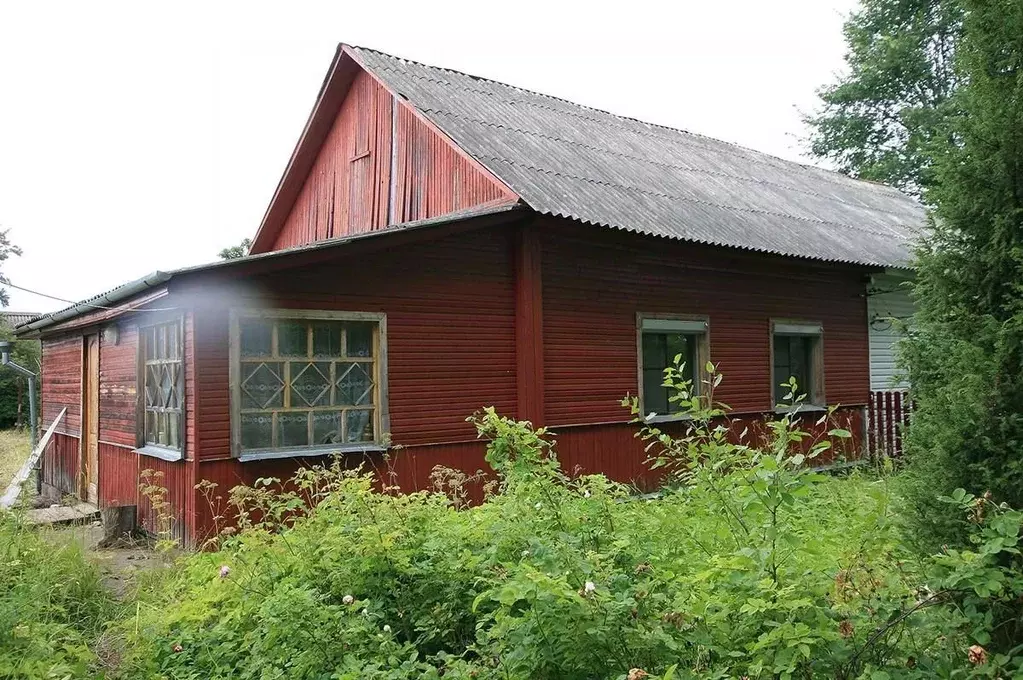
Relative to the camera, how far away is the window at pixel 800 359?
38.9ft

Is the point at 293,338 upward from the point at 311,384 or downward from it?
upward

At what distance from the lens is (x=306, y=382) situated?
24.3ft

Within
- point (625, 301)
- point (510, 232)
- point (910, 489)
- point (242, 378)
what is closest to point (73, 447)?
point (242, 378)

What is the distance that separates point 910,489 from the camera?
3.38m

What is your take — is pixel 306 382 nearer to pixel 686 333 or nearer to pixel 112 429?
pixel 112 429

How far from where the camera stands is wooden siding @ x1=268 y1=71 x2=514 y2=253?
995cm

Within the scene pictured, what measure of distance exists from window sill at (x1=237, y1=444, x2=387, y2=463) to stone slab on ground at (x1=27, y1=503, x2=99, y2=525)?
2460 mm

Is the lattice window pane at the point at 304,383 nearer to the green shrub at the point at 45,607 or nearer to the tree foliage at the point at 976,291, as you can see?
the green shrub at the point at 45,607

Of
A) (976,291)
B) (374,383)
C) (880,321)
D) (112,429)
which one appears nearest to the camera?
(976,291)

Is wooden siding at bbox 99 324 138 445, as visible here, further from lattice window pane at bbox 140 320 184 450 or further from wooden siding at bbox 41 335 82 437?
wooden siding at bbox 41 335 82 437

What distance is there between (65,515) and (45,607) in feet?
15.2

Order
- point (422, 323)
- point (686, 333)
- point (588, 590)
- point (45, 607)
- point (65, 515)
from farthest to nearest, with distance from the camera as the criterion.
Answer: point (686, 333) < point (65, 515) < point (422, 323) < point (45, 607) < point (588, 590)

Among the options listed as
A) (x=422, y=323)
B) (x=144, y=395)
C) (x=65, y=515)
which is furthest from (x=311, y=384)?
(x=65, y=515)

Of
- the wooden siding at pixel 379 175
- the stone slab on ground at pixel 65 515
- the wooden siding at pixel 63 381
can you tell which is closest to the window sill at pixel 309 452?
the stone slab on ground at pixel 65 515
